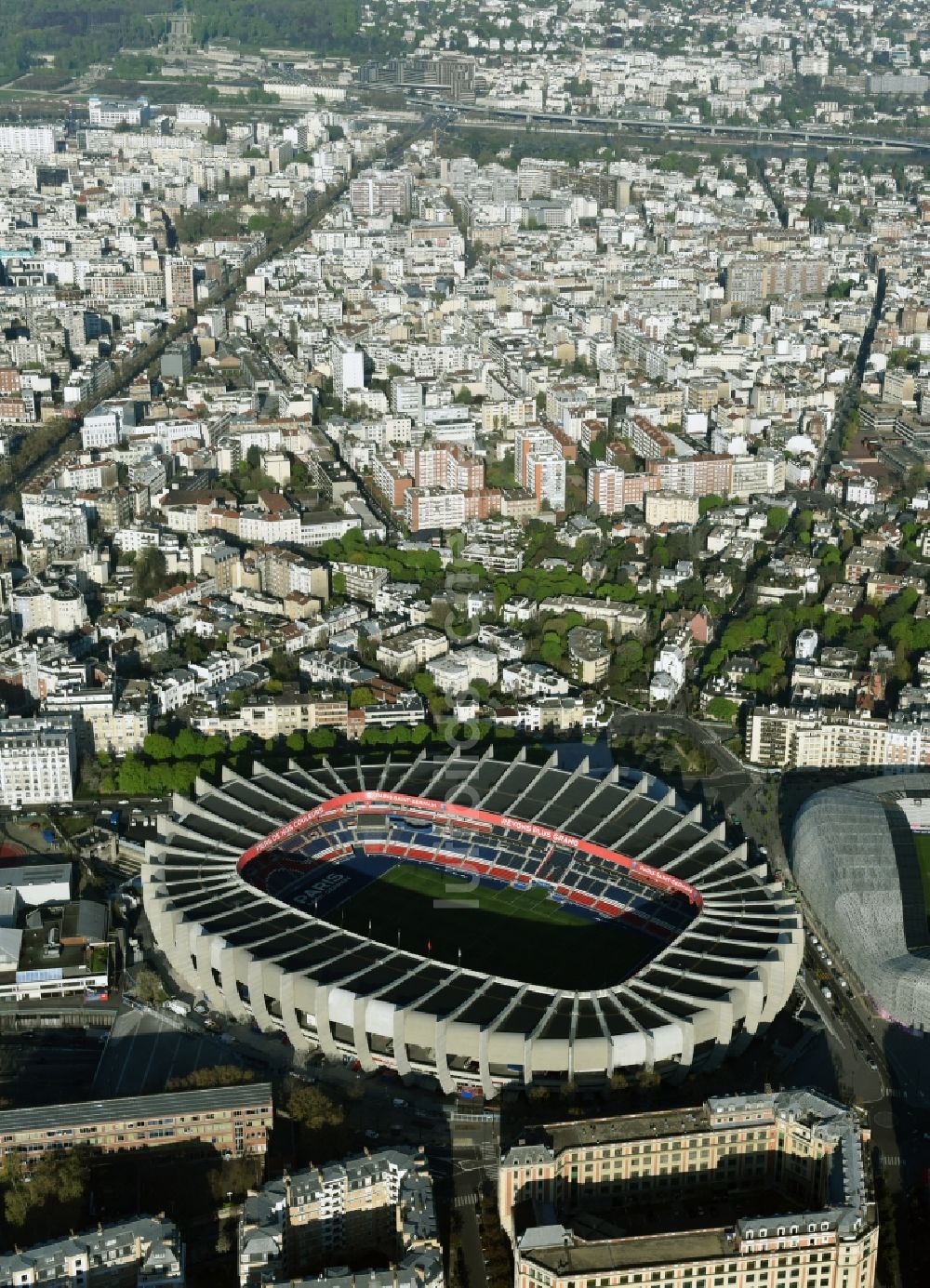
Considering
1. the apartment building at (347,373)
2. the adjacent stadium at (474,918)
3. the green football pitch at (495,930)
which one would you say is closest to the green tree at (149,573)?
the adjacent stadium at (474,918)

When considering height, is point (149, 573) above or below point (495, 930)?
above

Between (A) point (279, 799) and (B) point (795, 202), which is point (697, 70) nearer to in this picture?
(B) point (795, 202)

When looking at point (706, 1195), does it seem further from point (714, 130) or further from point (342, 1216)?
point (714, 130)

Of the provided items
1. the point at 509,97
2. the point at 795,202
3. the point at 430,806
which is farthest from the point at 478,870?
the point at 509,97

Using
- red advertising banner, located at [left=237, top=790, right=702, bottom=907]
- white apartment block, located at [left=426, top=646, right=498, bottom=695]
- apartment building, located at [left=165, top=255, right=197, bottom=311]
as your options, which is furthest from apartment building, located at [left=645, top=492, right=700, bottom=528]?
apartment building, located at [left=165, top=255, right=197, bottom=311]

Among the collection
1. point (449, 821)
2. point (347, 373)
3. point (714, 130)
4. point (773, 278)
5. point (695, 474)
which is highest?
point (714, 130)

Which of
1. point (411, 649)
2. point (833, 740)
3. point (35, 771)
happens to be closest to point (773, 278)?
point (411, 649)
